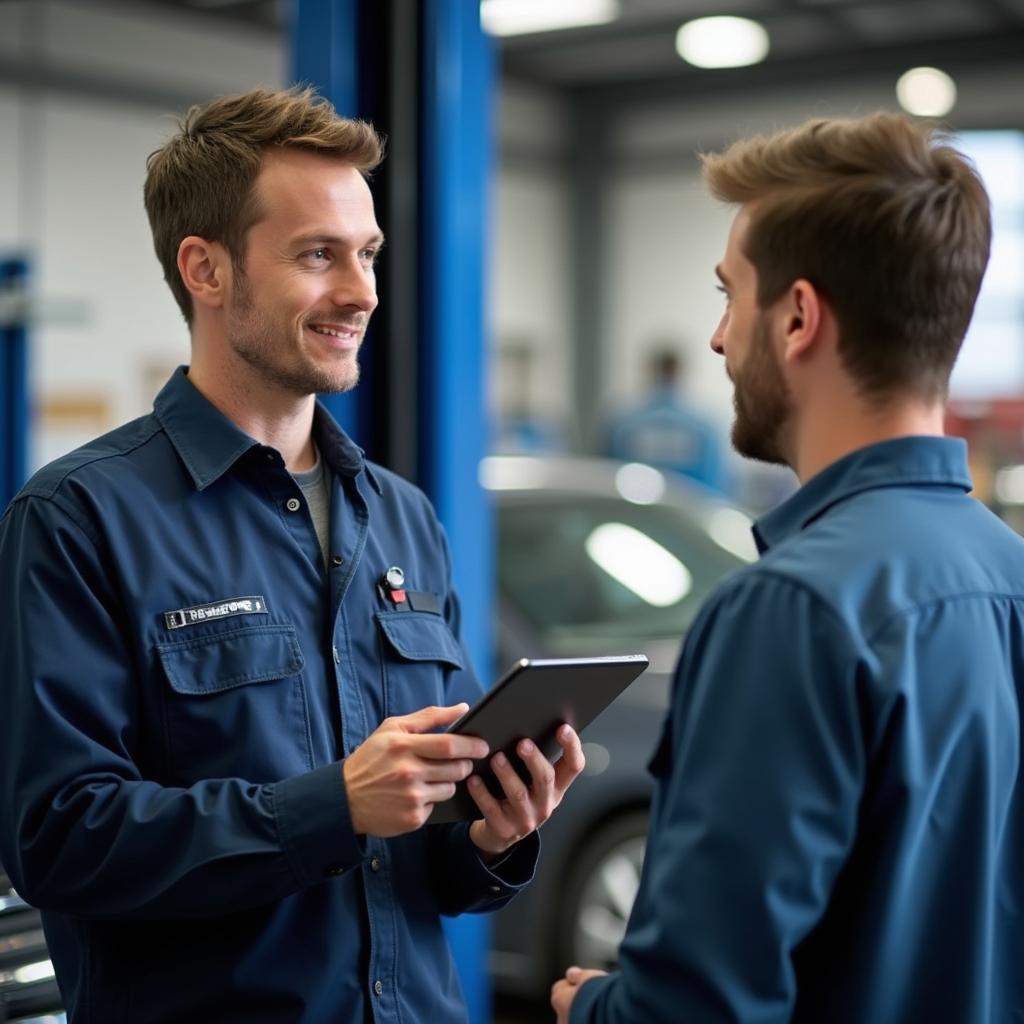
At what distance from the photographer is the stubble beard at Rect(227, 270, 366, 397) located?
181 cm

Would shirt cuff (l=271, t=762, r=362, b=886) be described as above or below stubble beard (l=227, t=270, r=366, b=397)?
below

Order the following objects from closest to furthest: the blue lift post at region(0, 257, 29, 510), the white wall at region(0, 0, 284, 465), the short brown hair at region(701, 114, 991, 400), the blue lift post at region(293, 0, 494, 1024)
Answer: the short brown hair at region(701, 114, 991, 400) < the blue lift post at region(293, 0, 494, 1024) < the blue lift post at region(0, 257, 29, 510) < the white wall at region(0, 0, 284, 465)

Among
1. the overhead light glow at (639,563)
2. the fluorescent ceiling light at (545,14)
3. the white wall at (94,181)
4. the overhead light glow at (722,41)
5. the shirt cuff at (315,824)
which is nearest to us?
the shirt cuff at (315,824)

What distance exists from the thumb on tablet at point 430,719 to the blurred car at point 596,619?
68.4 inches

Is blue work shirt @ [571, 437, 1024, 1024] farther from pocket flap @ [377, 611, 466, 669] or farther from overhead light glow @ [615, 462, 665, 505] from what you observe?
overhead light glow @ [615, 462, 665, 505]

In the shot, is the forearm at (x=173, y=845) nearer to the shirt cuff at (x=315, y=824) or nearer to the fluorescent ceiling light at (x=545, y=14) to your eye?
the shirt cuff at (x=315, y=824)

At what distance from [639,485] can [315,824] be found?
3520mm

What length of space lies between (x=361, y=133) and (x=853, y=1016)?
1.18 metres

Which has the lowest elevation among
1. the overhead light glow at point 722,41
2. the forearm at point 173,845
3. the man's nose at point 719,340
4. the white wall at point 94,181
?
the forearm at point 173,845

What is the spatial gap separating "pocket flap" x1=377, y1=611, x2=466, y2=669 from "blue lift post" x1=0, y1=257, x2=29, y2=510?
2.75m

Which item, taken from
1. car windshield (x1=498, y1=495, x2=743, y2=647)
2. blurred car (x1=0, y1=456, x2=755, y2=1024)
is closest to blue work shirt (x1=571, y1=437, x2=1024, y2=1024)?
blurred car (x1=0, y1=456, x2=755, y2=1024)

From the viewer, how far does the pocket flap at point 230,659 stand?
164 centimetres

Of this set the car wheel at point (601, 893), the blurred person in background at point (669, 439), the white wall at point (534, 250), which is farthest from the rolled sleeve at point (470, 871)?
the white wall at point (534, 250)

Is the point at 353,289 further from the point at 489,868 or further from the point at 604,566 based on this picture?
the point at 604,566
